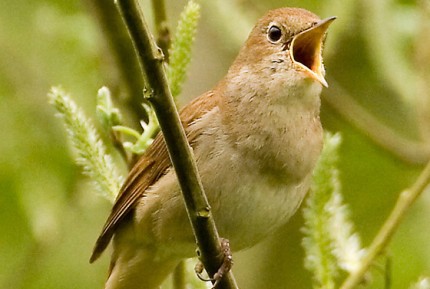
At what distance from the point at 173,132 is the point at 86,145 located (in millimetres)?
682

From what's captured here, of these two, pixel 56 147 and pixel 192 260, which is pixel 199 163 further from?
pixel 56 147

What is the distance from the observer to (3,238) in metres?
4.49

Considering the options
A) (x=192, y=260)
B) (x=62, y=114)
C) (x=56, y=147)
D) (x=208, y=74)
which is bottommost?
(x=208, y=74)

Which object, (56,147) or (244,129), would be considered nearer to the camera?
(244,129)

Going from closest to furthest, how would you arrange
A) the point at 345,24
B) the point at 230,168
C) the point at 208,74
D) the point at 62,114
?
the point at 62,114, the point at 230,168, the point at 345,24, the point at 208,74

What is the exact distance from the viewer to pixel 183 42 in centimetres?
332

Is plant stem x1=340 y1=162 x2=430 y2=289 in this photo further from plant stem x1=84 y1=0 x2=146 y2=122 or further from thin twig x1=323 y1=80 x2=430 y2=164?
plant stem x1=84 y1=0 x2=146 y2=122

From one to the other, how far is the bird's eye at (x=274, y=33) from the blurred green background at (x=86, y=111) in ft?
0.72

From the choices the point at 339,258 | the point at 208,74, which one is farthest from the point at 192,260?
the point at 208,74

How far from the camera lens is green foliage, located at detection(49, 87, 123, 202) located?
3301 mm

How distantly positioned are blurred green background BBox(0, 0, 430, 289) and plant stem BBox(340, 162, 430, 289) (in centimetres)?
51

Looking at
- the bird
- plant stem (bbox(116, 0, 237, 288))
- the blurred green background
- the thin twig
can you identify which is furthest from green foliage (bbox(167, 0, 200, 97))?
the thin twig

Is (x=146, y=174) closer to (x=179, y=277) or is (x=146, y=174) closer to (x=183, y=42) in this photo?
(x=179, y=277)

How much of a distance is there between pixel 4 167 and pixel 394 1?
5.65 ft
